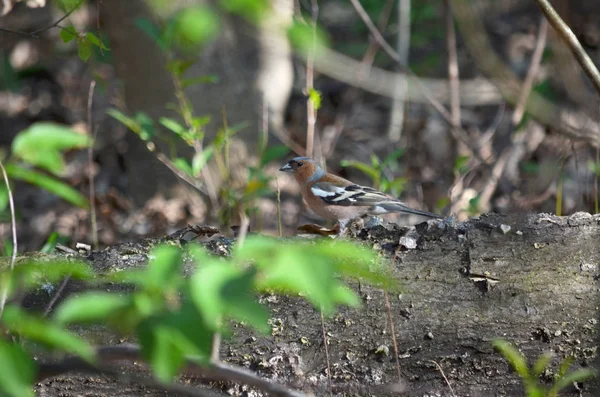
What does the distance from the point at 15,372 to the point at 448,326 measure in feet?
6.25

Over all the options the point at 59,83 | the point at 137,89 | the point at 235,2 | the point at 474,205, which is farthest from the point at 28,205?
the point at 235,2

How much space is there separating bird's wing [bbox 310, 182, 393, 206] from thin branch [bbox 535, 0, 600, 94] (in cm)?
219

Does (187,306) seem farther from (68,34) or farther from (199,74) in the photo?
(199,74)

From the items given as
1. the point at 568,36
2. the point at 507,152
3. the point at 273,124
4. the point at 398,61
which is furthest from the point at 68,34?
the point at 507,152

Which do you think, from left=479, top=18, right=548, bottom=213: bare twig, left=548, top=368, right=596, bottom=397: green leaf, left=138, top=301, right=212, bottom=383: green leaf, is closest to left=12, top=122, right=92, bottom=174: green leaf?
left=138, top=301, right=212, bottom=383: green leaf

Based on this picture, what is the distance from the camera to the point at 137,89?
274 inches

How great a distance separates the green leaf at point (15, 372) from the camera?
134cm

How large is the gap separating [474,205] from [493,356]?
2047mm

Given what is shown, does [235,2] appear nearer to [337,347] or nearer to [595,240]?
[337,347]

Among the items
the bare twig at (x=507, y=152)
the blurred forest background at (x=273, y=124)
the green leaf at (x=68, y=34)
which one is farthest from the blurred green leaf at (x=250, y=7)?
the bare twig at (x=507, y=152)

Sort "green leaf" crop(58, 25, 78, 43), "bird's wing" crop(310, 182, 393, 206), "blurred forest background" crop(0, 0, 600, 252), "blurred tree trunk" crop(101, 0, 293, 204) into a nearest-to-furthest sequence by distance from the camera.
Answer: "green leaf" crop(58, 25, 78, 43) < "blurred forest background" crop(0, 0, 600, 252) < "bird's wing" crop(310, 182, 393, 206) < "blurred tree trunk" crop(101, 0, 293, 204)

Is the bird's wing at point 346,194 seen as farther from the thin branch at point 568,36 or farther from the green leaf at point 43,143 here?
the green leaf at point 43,143

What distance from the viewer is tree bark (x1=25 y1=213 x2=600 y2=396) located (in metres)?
2.84

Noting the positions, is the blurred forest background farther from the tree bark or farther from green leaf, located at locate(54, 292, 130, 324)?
green leaf, located at locate(54, 292, 130, 324)
